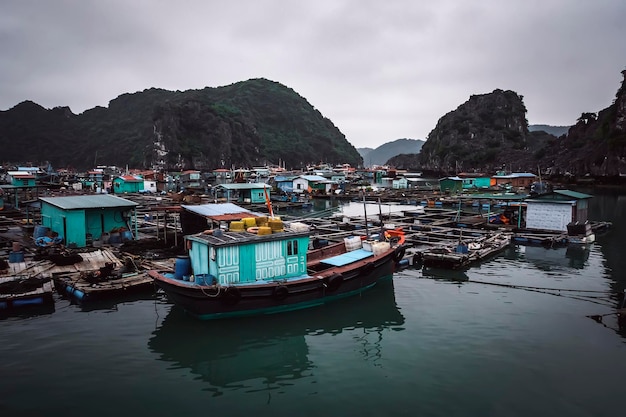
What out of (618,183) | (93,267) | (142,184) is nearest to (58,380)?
(93,267)

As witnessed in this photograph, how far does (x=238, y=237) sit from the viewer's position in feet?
48.4

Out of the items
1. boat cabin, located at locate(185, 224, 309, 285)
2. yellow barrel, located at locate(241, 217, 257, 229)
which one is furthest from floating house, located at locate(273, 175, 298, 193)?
boat cabin, located at locate(185, 224, 309, 285)

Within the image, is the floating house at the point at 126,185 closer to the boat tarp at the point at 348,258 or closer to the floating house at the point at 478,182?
the boat tarp at the point at 348,258

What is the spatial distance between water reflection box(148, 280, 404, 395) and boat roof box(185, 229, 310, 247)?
3.03m

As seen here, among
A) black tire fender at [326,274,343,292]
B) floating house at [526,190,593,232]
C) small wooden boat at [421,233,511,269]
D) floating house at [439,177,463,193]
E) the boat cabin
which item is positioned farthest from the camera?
floating house at [439,177,463,193]

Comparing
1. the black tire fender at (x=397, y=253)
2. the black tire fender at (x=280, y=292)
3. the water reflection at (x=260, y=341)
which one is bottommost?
the water reflection at (x=260, y=341)

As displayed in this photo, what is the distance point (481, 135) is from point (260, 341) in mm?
183372

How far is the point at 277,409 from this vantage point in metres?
9.73

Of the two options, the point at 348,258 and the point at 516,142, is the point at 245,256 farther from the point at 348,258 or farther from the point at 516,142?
the point at 516,142

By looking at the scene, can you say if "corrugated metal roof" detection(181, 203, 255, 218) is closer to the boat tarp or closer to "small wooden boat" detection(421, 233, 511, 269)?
the boat tarp

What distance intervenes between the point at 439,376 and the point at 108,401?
870 cm

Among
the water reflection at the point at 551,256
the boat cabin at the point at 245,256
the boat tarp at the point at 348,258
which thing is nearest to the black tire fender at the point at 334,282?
the boat cabin at the point at 245,256

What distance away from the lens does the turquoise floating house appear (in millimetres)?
23562

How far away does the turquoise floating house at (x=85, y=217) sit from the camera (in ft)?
77.3
